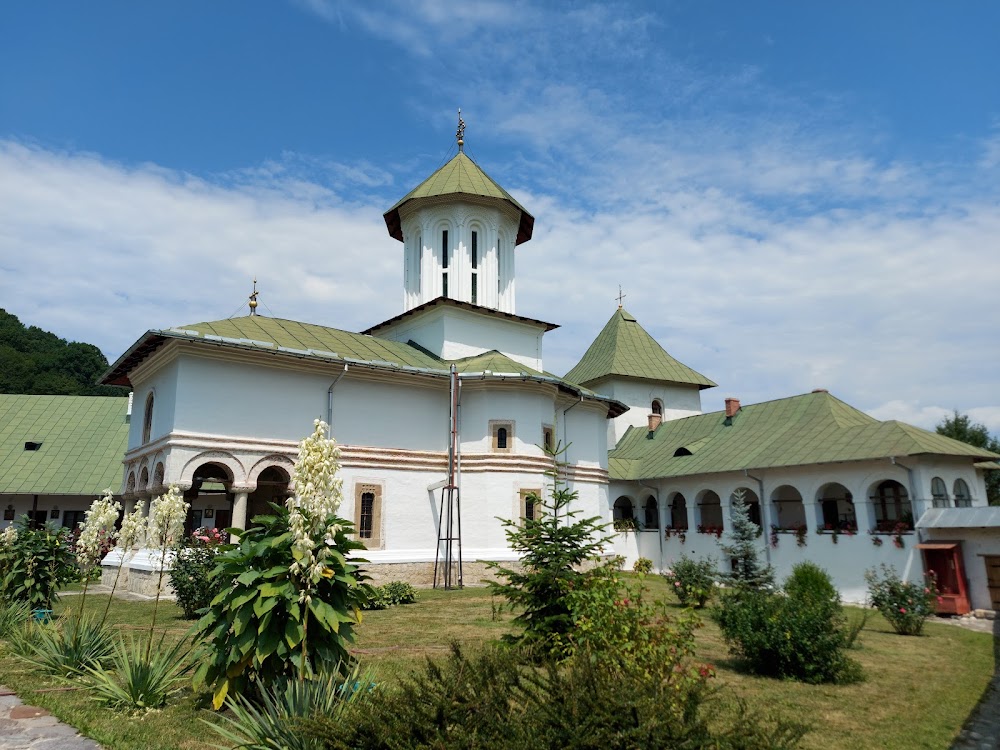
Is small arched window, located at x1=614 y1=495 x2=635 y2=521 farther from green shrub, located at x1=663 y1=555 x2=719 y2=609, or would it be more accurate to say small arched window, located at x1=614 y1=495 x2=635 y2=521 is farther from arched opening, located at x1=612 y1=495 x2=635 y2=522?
green shrub, located at x1=663 y1=555 x2=719 y2=609

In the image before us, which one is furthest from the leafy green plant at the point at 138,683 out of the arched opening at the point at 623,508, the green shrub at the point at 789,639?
the arched opening at the point at 623,508

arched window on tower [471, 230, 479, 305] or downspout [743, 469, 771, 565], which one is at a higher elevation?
arched window on tower [471, 230, 479, 305]

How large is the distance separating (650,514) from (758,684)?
19.3m

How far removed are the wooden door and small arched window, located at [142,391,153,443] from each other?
852 inches

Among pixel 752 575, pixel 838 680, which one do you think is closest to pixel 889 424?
pixel 752 575

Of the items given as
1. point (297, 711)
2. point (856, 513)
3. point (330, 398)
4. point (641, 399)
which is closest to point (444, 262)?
point (330, 398)

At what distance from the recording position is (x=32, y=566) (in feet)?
32.9

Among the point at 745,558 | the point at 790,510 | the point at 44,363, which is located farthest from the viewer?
the point at 44,363

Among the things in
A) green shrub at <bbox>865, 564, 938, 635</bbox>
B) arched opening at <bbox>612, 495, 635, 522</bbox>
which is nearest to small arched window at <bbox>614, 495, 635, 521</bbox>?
arched opening at <bbox>612, 495, 635, 522</bbox>

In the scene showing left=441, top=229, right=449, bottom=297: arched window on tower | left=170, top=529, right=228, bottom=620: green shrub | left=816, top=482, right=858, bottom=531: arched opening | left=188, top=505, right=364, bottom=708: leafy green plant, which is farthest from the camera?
left=441, top=229, right=449, bottom=297: arched window on tower

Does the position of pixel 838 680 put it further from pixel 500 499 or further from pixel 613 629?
pixel 500 499

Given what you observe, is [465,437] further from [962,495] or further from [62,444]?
[62,444]

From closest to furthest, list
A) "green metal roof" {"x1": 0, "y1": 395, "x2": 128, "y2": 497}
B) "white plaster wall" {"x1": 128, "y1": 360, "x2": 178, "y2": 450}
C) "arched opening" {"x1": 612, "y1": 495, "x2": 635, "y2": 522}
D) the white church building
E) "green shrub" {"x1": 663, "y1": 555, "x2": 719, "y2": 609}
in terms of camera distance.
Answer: "green shrub" {"x1": 663, "y1": 555, "x2": 719, "y2": 609}
"white plaster wall" {"x1": 128, "y1": 360, "x2": 178, "y2": 450}
the white church building
"green metal roof" {"x1": 0, "y1": 395, "x2": 128, "y2": 497}
"arched opening" {"x1": 612, "y1": 495, "x2": 635, "y2": 522}

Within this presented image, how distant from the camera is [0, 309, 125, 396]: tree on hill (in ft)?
147
